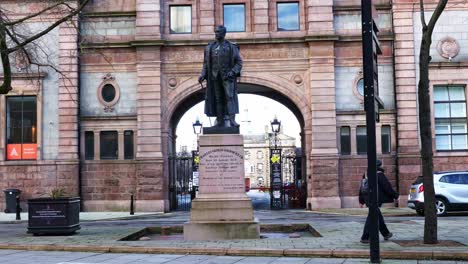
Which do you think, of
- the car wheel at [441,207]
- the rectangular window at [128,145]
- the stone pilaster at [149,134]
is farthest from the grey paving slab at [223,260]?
the rectangular window at [128,145]

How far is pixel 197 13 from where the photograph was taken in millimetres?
31906

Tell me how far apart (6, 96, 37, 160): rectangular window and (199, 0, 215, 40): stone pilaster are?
29.9ft

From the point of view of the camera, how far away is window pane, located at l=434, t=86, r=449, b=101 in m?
31.5

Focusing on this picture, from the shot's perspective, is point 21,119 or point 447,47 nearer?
point 447,47

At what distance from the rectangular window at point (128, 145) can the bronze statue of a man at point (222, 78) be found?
1636cm

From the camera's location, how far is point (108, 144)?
31875 mm

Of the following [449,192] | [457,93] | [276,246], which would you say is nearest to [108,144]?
[449,192]

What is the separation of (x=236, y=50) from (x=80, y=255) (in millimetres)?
6421

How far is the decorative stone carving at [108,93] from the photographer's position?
3184 cm

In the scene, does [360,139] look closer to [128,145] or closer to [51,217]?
[128,145]

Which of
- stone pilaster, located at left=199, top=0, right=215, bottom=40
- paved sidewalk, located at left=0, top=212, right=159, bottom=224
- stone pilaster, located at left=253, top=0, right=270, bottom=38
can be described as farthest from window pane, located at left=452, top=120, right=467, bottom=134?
paved sidewalk, located at left=0, top=212, right=159, bottom=224

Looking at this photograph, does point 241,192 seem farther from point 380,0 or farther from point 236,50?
point 380,0

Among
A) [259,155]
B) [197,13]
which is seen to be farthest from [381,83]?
[259,155]

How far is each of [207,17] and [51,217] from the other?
17.5m
